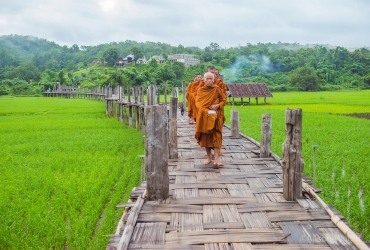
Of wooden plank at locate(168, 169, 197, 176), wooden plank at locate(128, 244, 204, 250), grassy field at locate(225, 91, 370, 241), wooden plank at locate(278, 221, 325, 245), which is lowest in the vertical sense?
grassy field at locate(225, 91, 370, 241)

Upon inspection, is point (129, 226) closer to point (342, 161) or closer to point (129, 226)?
point (129, 226)

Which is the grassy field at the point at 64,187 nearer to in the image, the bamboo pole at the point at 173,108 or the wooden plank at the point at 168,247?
the wooden plank at the point at 168,247

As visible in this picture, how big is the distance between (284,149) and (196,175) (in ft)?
4.82

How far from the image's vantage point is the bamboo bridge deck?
2.81m

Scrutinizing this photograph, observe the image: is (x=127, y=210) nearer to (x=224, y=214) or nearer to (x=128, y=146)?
(x=224, y=214)

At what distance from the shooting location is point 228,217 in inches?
130

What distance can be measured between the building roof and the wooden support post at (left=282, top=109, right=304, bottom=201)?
22015 mm

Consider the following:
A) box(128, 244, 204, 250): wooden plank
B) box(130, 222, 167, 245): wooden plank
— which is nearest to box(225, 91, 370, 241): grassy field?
box(128, 244, 204, 250): wooden plank

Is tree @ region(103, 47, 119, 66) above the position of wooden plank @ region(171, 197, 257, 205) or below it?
above

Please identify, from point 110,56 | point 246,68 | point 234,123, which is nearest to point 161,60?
point 110,56

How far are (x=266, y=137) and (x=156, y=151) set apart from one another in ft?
8.96

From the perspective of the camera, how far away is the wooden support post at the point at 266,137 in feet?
19.3

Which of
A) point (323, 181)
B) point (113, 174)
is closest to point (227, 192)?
point (323, 181)

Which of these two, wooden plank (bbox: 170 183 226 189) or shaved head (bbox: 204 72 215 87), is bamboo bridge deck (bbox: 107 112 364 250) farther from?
shaved head (bbox: 204 72 215 87)
